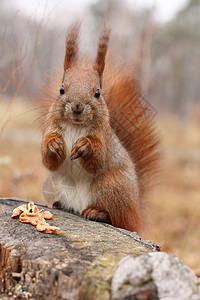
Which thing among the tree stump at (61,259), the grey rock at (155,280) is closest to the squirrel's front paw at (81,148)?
the tree stump at (61,259)

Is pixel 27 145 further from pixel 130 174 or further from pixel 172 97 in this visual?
pixel 172 97

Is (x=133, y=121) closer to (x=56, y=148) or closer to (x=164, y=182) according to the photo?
(x=56, y=148)

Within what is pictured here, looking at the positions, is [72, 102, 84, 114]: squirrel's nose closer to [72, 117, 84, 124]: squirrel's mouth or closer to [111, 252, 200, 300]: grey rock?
[72, 117, 84, 124]: squirrel's mouth

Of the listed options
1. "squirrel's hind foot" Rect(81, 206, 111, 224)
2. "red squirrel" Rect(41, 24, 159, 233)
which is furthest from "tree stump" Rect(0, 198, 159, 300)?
"red squirrel" Rect(41, 24, 159, 233)

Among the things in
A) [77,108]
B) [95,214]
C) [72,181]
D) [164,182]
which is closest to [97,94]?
[77,108]

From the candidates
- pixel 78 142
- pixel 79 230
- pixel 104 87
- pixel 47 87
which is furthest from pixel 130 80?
pixel 79 230
